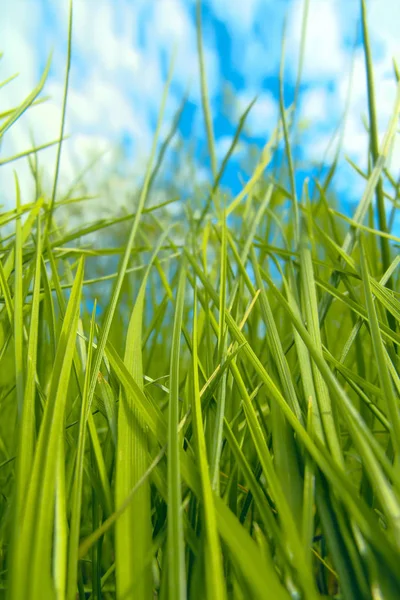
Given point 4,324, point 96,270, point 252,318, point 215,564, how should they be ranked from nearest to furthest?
point 215,564
point 4,324
point 252,318
point 96,270

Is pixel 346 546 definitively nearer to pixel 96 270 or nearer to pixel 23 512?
pixel 23 512

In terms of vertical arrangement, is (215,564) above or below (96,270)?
above

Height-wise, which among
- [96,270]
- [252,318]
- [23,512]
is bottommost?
[96,270]

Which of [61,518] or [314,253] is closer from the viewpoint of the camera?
[61,518]

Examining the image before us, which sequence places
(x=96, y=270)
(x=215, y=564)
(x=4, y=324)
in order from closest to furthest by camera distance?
(x=215, y=564) → (x=4, y=324) → (x=96, y=270)

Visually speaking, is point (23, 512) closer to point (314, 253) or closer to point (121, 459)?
point (121, 459)

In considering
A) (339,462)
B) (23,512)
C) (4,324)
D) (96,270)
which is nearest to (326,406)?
(339,462)

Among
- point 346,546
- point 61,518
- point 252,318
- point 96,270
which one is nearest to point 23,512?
point 61,518

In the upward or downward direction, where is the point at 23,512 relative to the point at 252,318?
upward

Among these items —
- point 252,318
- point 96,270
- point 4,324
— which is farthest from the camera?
point 96,270
